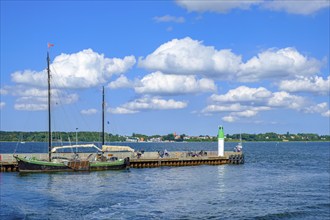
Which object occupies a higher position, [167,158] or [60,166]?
[167,158]

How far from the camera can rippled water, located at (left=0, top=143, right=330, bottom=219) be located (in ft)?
123

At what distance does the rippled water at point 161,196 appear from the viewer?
37406 mm

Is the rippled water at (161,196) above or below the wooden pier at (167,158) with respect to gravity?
below

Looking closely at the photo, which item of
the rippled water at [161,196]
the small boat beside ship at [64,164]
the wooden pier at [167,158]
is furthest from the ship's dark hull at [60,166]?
the wooden pier at [167,158]

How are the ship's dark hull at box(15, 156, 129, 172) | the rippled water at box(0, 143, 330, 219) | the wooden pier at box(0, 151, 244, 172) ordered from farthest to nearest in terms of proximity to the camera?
the wooden pier at box(0, 151, 244, 172)
the ship's dark hull at box(15, 156, 129, 172)
the rippled water at box(0, 143, 330, 219)

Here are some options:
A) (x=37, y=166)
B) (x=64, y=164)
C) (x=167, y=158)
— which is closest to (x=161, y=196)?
(x=64, y=164)

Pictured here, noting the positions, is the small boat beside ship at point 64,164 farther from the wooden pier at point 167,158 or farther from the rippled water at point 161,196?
the wooden pier at point 167,158

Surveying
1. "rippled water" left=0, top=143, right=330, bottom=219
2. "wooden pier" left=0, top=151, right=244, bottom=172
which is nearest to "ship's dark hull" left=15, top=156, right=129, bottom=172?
"rippled water" left=0, top=143, right=330, bottom=219

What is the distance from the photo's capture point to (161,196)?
4641cm

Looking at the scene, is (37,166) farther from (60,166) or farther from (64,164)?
(64,164)

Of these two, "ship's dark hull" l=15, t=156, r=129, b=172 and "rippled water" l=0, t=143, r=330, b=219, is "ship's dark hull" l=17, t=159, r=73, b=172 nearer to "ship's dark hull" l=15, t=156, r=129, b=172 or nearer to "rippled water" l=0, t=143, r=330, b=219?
"ship's dark hull" l=15, t=156, r=129, b=172

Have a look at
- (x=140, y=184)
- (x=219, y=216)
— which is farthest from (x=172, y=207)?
(x=140, y=184)

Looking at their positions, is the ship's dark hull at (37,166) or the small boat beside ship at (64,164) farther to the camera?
the small boat beside ship at (64,164)

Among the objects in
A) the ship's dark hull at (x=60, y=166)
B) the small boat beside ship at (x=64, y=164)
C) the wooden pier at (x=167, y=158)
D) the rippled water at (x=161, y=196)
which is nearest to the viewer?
the rippled water at (x=161, y=196)
